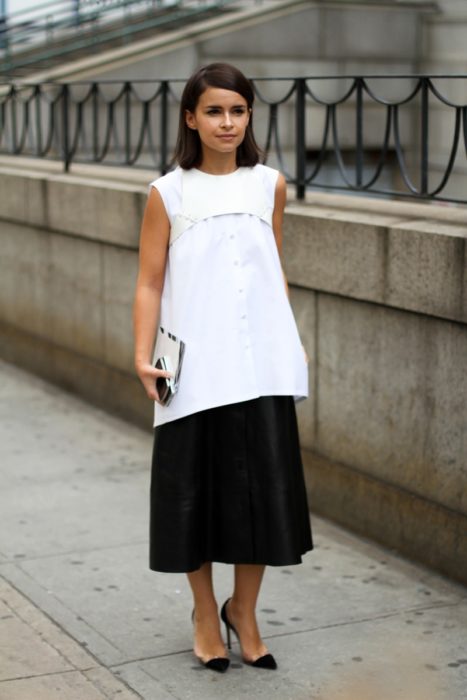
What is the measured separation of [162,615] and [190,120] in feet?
6.41

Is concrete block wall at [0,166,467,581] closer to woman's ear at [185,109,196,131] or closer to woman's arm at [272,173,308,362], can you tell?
woman's arm at [272,173,308,362]

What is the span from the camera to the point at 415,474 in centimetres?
583

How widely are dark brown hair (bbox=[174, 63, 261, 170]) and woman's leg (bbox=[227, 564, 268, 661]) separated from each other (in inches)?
54.2

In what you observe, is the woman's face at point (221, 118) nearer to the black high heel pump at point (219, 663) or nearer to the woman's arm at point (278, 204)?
the woman's arm at point (278, 204)

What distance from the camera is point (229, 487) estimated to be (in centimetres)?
449

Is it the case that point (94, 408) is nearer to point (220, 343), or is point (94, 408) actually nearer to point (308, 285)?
point (308, 285)

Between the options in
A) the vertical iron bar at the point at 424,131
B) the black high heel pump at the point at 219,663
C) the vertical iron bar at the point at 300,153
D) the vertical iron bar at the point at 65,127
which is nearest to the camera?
the black high heel pump at the point at 219,663

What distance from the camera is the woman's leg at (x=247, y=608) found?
15.1ft

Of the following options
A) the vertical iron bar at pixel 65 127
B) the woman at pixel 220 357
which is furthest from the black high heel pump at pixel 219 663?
the vertical iron bar at pixel 65 127

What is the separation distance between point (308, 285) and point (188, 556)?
2.25m

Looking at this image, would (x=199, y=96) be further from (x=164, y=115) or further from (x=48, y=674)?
(x=164, y=115)

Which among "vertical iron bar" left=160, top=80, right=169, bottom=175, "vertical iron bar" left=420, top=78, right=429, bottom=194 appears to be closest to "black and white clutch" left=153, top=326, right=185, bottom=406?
"vertical iron bar" left=420, top=78, right=429, bottom=194

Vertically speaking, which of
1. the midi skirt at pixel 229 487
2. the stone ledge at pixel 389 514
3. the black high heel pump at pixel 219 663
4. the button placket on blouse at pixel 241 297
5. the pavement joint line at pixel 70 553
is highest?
the button placket on blouse at pixel 241 297

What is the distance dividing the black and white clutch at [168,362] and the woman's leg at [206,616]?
61 centimetres
